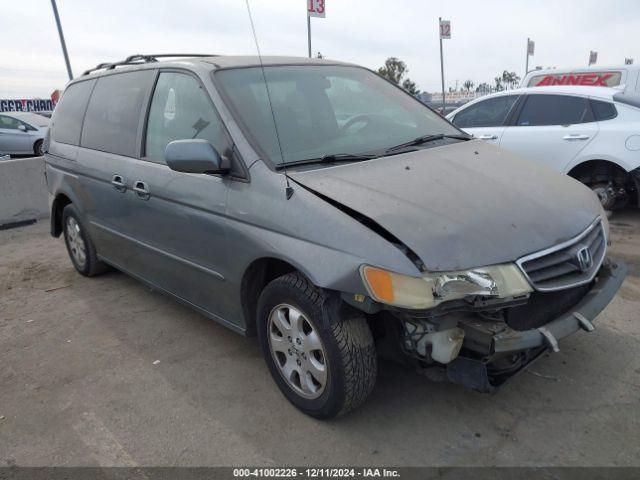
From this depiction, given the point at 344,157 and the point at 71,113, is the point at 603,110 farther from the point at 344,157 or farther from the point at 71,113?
the point at 71,113

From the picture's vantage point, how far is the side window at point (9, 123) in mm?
14686

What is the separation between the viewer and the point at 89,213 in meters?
4.52

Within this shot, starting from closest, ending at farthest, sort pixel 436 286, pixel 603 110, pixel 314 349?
pixel 436 286 < pixel 314 349 < pixel 603 110

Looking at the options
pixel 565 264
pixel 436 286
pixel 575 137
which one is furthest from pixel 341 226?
pixel 575 137

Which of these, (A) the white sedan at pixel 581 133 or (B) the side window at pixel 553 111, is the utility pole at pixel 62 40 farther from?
(B) the side window at pixel 553 111

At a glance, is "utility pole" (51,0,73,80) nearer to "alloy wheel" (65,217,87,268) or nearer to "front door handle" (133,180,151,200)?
"alloy wheel" (65,217,87,268)

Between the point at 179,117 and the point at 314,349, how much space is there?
5.80 feet

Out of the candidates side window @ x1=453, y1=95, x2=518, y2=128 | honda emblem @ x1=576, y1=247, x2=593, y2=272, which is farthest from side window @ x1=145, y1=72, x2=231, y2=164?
side window @ x1=453, y1=95, x2=518, y2=128

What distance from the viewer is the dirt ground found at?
248 cm

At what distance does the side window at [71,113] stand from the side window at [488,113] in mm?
4536

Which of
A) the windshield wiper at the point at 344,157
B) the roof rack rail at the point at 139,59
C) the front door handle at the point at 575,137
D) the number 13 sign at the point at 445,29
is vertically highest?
the number 13 sign at the point at 445,29

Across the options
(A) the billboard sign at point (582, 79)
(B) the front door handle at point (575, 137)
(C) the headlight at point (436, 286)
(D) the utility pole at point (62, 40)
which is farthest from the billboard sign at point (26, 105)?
(C) the headlight at point (436, 286)

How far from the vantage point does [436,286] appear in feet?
7.13

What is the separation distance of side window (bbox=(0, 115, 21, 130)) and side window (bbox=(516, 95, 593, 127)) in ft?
45.4
